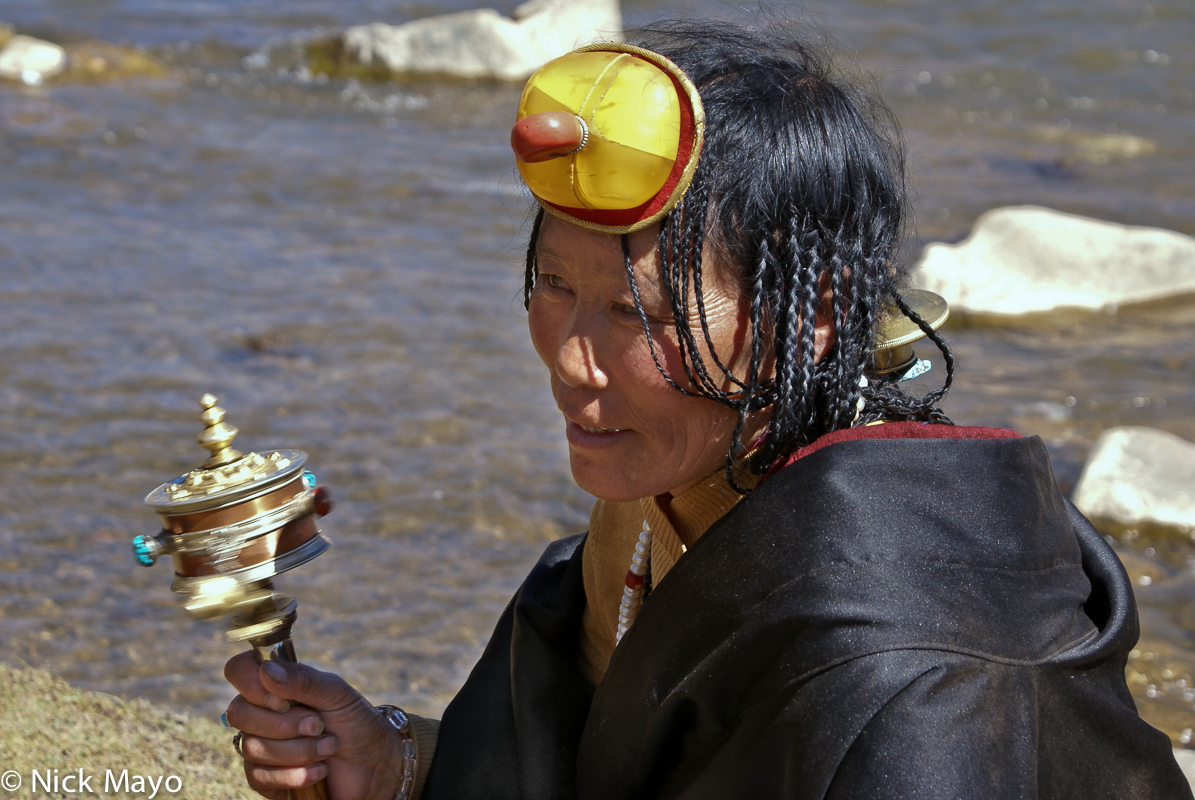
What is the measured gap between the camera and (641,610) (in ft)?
5.40

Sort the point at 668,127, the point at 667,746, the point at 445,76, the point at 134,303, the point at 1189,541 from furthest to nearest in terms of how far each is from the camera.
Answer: the point at 445,76 < the point at 134,303 < the point at 1189,541 < the point at 667,746 < the point at 668,127

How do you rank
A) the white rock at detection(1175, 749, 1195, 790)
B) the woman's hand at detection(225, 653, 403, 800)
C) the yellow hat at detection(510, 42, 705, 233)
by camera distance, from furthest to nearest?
the white rock at detection(1175, 749, 1195, 790), the woman's hand at detection(225, 653, 403, 800), the yellow hat at detection(510, 42, 705, 233)

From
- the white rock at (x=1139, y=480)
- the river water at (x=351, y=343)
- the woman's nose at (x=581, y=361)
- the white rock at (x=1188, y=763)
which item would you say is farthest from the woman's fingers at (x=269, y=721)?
the white rock at (x=1139, y=480)

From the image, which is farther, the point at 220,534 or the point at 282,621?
the point at 282,621

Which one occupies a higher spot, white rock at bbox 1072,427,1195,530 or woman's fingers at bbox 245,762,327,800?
woman's fingers at bbox 245,762,327,800

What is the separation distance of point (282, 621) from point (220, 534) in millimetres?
181

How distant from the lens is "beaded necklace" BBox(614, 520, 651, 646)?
1905 mm

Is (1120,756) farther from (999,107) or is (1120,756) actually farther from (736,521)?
(999,107)

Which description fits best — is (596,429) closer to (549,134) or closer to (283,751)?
(549,134)

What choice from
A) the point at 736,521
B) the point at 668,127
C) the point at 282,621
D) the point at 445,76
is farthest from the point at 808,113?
the point at 445,76

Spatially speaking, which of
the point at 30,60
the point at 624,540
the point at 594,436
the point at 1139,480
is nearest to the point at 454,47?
the point at 30,60

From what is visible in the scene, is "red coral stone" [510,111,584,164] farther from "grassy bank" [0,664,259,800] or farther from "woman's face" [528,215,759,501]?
"grassy bank" [0,664,259,800]

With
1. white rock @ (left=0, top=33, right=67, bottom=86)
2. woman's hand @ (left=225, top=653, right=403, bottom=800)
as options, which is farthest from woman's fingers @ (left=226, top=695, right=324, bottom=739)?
white rock @ (left=0, top=33, right=67, bottom=86)

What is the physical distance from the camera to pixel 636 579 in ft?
6.28
